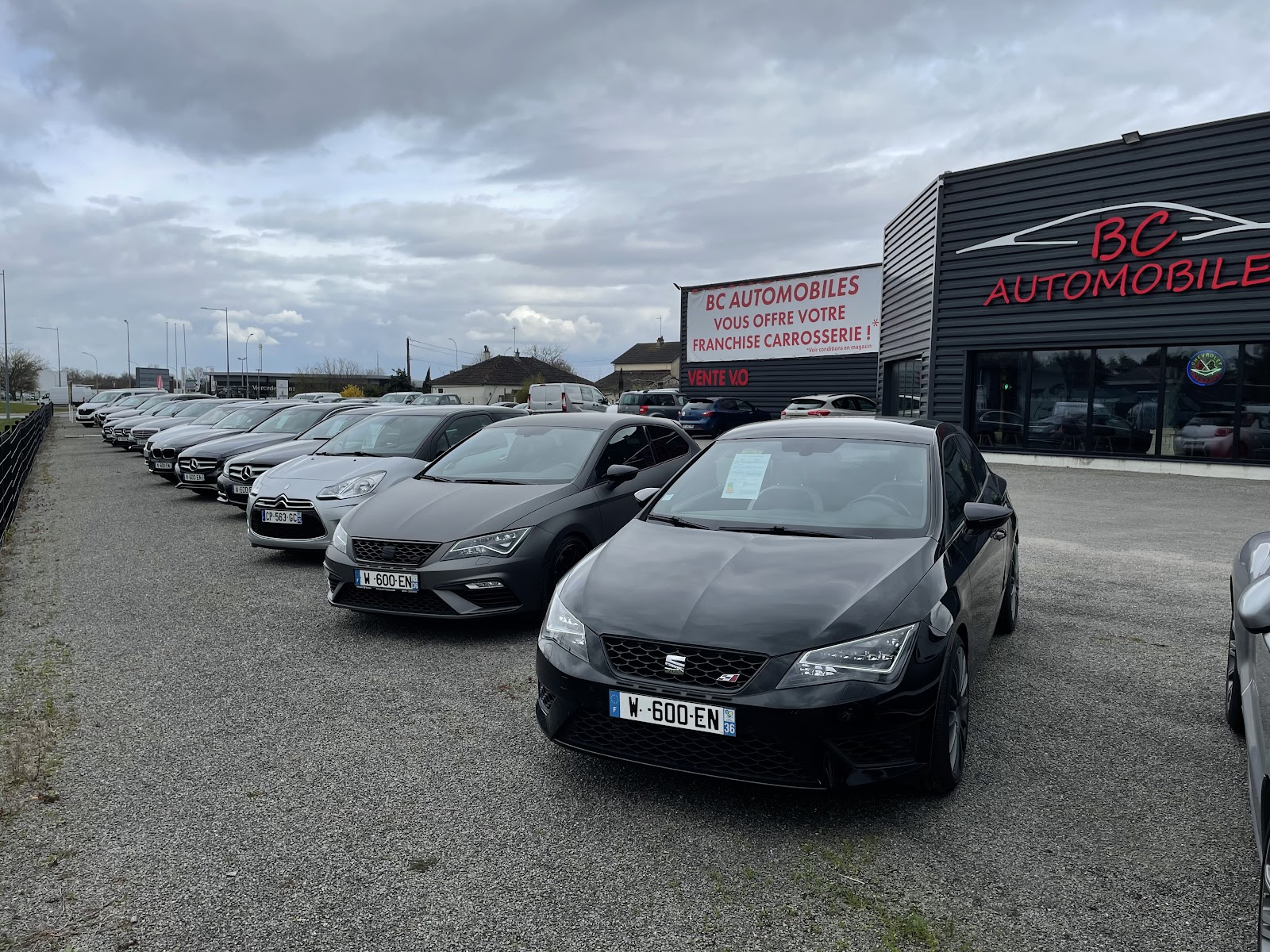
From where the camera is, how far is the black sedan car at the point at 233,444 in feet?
42.8

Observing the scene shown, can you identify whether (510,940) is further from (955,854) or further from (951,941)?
(955,854)

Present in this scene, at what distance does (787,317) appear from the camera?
108 feet

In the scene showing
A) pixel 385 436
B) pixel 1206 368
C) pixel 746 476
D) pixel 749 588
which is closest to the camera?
pixel 749 588

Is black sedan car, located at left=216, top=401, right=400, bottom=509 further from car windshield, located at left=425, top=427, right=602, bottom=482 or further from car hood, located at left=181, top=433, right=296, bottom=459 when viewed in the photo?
car windshield, located at left=425, top=427, right=602, bottom=482

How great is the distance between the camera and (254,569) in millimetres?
8227

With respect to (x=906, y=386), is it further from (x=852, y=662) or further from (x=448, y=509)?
(x=852, y=662)

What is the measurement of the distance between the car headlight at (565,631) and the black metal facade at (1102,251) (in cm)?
1754

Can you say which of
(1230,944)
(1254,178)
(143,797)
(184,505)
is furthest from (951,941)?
(1254,178)

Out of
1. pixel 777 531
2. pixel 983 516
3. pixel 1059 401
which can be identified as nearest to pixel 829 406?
pixel 1059 401

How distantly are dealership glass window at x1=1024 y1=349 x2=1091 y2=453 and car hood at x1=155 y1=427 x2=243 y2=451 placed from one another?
15.9m

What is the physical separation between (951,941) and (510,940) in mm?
1283

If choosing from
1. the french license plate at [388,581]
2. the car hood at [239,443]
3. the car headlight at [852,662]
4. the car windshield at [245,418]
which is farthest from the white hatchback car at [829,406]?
the car headlight at [852,662]

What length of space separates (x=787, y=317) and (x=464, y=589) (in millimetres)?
28844

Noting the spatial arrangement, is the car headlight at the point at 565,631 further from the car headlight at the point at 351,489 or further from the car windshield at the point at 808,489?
the car headlight at the point at 351,489
